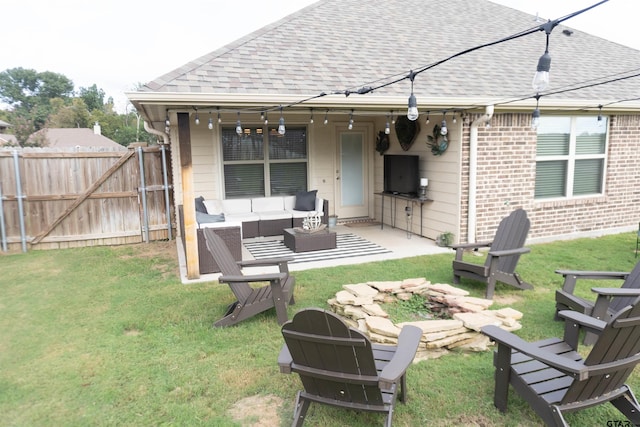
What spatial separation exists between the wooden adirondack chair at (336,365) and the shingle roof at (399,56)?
407 cm

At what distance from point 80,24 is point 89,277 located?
4938 cm

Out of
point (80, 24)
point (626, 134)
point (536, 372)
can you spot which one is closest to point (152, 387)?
point (536, 372)

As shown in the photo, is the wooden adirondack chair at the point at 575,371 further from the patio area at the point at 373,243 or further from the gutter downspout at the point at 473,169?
the gutter downspout at the point at 473,169

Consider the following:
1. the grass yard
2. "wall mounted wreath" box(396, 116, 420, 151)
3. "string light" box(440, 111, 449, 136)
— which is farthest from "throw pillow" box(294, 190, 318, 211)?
"string light" box(440, 111, 449, 136)

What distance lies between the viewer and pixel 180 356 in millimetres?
3807

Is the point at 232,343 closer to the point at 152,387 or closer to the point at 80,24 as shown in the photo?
the point at 152,387

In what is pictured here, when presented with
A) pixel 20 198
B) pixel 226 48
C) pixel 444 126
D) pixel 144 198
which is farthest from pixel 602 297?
pixel 20 198

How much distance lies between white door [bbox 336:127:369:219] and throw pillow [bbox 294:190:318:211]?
3.54 ft

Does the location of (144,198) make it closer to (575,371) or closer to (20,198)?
(20,198)

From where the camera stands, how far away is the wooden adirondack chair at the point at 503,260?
5.13 m

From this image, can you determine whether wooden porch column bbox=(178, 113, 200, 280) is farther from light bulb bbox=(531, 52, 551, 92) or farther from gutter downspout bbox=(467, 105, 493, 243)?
gutter downspout bbox=(467, 105, 493, 243)

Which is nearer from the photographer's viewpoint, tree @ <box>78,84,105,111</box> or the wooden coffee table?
the wooden coffee table

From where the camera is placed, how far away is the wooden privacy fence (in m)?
7.91

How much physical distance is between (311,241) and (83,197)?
4.45 m
